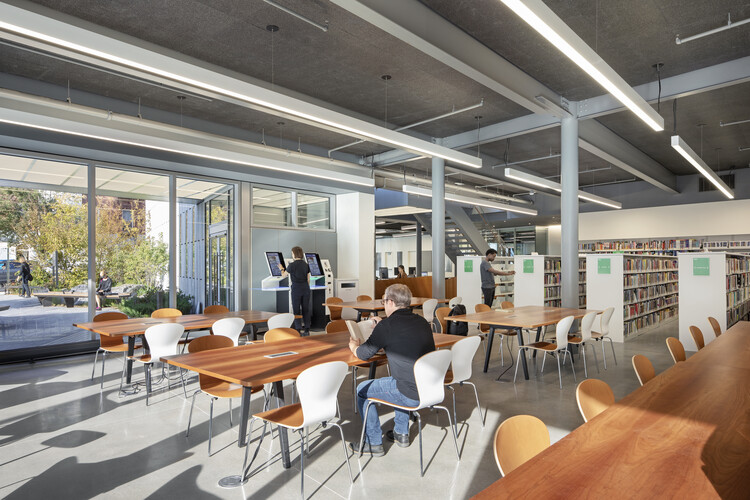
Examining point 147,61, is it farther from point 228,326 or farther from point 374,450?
point 374,450

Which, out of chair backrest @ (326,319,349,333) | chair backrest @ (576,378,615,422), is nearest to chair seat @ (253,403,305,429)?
chair backrest @ (576,378,615,422)

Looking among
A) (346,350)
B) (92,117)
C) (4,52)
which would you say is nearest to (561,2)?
(346,350)

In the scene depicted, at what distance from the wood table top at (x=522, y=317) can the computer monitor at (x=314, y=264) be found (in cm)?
458

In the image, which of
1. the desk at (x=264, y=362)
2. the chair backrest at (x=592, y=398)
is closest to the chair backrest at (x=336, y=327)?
the desk at (x=264, y=362)

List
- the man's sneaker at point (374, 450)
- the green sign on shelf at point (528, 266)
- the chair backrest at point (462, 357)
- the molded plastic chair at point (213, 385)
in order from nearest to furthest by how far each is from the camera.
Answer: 1. the man's sneaker at point (374, 450)
2. the molded plastic chair at point (213, 385)
3. the chair backrest at point (462, 357)
4. the green sign on shelf at point (528, 266)

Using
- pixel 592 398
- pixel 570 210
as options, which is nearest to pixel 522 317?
pixel 570 210

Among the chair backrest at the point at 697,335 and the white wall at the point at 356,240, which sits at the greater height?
the white wall at the point at 356,240

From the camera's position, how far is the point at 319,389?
289 cm

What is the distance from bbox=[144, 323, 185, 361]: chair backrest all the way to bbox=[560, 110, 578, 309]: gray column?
5908 millimetres

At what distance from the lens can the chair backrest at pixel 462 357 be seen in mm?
3689

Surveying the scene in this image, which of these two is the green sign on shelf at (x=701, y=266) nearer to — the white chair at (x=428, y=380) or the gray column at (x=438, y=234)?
the gray column at (x=438, y=234)

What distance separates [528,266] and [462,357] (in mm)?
5481

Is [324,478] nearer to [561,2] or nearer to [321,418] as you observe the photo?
[321,418]

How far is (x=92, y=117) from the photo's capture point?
6.18 m
